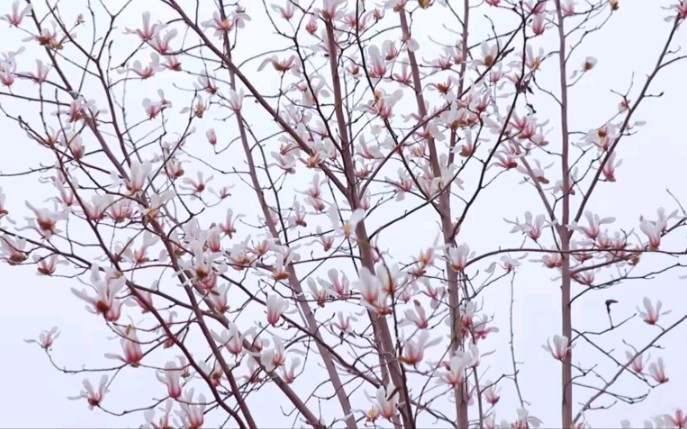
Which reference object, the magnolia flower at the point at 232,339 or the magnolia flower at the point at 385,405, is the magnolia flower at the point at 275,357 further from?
the magnolia flower at the point at 385,405

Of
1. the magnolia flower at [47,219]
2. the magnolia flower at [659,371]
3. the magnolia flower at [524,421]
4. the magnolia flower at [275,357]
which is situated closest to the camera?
the magnolia flower at [47,219]

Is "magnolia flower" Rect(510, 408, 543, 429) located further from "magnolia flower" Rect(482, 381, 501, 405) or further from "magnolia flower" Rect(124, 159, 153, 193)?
"magnolia flower" Rect(124, 159, 153, 193)

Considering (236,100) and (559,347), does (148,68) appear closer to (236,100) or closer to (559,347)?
(236,100)

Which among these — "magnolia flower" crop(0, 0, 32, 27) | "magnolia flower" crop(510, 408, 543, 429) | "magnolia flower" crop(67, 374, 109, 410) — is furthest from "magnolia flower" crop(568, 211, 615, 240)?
"magnolia flower" crop(0, 0, 32, 27)

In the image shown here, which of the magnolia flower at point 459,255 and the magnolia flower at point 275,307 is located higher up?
the magnolia flower at point 459,255

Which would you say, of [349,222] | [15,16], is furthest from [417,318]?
[15,16]

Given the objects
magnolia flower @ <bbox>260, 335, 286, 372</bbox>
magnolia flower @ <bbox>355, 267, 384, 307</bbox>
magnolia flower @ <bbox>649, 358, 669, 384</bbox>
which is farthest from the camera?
magnolia flower @ <bbox>649, 358, 669, 384</bbox>

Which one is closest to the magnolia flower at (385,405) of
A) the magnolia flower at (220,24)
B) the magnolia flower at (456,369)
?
the magnolia flower at (456,369)

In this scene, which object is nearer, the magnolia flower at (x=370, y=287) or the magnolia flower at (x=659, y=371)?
the magnolia flower at (x=370, y=287)

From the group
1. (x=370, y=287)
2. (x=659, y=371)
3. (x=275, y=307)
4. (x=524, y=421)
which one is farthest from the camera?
(x=659, y=371)

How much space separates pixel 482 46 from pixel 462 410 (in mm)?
589

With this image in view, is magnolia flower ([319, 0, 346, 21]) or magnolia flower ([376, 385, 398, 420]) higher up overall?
magnolia flower ([319, 0, 346, 21])

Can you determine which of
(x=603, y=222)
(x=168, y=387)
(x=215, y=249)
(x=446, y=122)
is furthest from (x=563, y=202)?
(x=168, y=387)

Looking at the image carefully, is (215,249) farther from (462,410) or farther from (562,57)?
(562,57)
